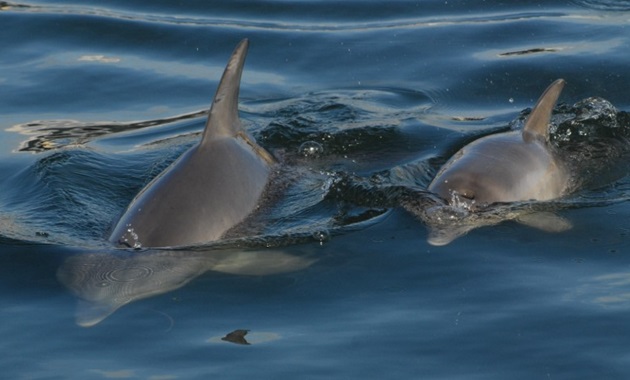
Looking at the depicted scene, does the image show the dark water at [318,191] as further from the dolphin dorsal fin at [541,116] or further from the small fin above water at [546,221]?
the dolphin dorsal fin at [541,116]

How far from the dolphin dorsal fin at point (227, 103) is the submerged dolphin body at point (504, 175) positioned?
1.50 metres

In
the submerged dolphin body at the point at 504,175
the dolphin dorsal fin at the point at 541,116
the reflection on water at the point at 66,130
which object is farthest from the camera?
the reflection on water at the point at 66,130

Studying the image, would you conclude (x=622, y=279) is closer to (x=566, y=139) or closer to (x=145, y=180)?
(x=566, y=139)

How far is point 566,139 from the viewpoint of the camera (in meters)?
10.8

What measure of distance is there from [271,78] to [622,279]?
648 centimetres

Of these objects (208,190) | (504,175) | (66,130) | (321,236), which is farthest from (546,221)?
(66,130)

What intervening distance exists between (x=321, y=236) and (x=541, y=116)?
2239 mm

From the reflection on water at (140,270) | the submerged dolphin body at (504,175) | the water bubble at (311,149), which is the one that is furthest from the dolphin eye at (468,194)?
the water bubble at (311,149)

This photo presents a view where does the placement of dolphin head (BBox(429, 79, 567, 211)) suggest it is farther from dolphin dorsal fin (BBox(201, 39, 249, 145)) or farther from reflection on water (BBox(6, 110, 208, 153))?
reflection on water (BBox(6, 110, 208, 153))

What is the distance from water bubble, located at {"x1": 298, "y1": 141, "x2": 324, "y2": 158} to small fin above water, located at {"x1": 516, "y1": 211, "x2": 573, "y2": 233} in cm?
220

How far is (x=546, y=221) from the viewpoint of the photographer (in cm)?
900

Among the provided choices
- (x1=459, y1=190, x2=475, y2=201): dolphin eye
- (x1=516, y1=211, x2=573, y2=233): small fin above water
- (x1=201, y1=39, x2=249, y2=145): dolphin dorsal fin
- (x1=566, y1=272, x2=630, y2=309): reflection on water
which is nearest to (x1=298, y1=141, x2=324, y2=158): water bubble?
(x1=201, y1=39, x2=249, y2=145): dolphin dorsal fin

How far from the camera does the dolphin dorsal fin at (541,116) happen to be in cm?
995

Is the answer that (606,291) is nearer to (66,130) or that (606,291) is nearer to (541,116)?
(541,116)
